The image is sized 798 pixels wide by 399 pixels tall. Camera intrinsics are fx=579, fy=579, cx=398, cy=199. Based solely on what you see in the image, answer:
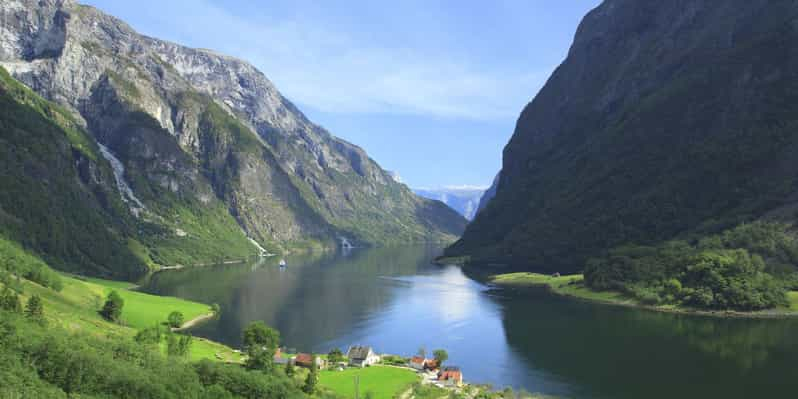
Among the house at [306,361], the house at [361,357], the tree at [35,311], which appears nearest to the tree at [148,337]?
the tree at [35,311]

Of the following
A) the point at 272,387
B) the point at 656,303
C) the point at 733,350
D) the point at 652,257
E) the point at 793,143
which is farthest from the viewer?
the point at 793,143

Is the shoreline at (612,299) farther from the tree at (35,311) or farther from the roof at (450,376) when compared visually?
the tree at (35,311)

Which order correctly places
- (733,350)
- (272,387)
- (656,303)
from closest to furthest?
(272,387) < (733,350) < (656,303)

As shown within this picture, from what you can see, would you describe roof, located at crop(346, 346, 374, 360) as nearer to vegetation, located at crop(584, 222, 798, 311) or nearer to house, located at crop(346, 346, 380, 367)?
house, located at crop(346, 346, 380, 367)

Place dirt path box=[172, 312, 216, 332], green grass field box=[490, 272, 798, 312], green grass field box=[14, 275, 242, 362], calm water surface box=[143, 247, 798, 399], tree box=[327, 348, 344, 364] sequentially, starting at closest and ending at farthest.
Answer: calm water surface box=[143, 247, 798, 399] < green grass field box=[14, 275, 242, 362] < tree box=[327, 348, 344, 364] < dirt path box=[172, 312, 216, 332] < green grass field box=[490, 272, 798, 312]

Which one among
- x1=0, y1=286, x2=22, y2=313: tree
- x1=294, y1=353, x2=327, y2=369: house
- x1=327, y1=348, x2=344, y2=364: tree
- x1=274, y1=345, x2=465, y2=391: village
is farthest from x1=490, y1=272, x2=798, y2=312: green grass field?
x1=0, y1=286, x2=22, y2=313: tree

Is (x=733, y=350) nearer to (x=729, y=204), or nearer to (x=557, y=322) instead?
(x=557, y=322)

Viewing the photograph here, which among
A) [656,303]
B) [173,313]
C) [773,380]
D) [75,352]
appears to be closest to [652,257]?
[656,303]
